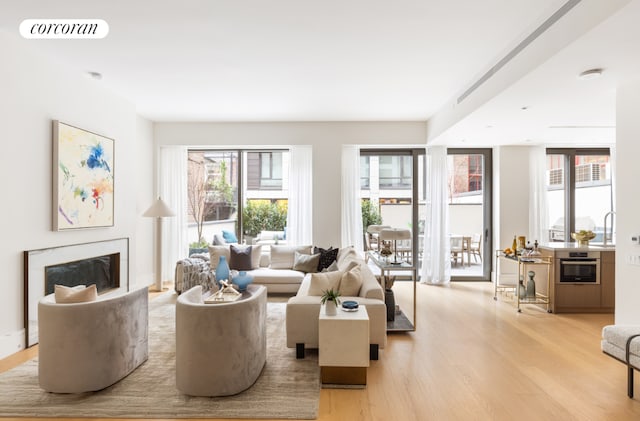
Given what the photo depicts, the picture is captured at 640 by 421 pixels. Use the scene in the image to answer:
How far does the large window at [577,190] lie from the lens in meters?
6.37

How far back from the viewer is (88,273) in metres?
4.36

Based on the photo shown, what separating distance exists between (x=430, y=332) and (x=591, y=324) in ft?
6.80

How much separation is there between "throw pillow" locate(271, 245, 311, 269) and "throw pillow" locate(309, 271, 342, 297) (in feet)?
7.66

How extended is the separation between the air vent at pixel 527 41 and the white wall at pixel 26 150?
4453mm

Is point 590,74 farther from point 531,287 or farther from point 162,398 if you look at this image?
point 162,398

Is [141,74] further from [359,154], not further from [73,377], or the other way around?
[359,154]

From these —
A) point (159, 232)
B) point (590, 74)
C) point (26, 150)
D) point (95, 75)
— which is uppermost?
point (95, 75)

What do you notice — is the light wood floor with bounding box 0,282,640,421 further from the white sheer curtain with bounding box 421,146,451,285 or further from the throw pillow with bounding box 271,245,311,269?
the throw pillow with bounding box 271,245,311,269

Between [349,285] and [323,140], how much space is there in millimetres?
3453

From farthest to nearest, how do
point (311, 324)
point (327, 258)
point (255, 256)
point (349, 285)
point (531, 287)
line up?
1. point (255, 256)
2. point (327, 258)
3. point (531, 287)
4. point (349, 285)
5. point (311, 324)

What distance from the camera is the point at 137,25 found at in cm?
308

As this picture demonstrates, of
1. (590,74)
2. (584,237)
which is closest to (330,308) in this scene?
(590,74)

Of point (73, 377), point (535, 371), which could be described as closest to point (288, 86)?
point (73, 377)

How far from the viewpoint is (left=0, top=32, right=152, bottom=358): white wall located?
326 cm
